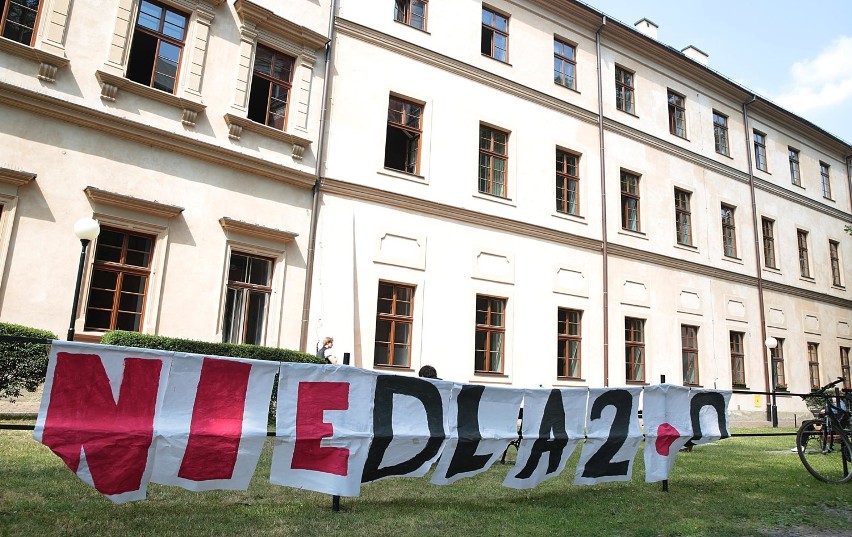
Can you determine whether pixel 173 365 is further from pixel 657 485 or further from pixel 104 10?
pixel 104 10

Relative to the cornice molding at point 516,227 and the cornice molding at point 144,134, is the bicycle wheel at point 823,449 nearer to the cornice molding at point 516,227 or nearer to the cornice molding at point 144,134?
the cornice molding at point 516,227

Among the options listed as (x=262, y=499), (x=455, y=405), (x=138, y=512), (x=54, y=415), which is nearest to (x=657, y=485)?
(x=455, y=405)

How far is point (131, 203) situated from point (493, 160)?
996 centimetres

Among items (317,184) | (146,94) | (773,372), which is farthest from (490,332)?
(773,372)

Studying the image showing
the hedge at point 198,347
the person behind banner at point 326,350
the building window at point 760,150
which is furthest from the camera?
the building window at point 760,150

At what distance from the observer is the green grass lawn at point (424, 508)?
16.5 ft

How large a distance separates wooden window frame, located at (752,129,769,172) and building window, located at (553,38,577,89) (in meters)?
11.1

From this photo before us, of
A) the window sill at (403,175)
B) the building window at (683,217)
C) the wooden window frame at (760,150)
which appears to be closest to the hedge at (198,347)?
the window sill at (403,175)

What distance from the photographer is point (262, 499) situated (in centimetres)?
613

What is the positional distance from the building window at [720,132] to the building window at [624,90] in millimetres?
5051

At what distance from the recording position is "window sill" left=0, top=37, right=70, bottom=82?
1048 cm

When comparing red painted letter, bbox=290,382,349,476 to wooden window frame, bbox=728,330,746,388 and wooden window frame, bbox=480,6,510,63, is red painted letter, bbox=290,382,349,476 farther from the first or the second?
wooden window frame, bbox=728,330,746,388

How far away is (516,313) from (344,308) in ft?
17.2

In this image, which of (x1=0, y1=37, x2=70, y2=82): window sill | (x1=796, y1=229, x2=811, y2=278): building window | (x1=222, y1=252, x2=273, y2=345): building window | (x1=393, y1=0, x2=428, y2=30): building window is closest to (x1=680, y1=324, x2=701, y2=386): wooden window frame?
(x1=796, y1=229, x2=811, y2=278): building window
